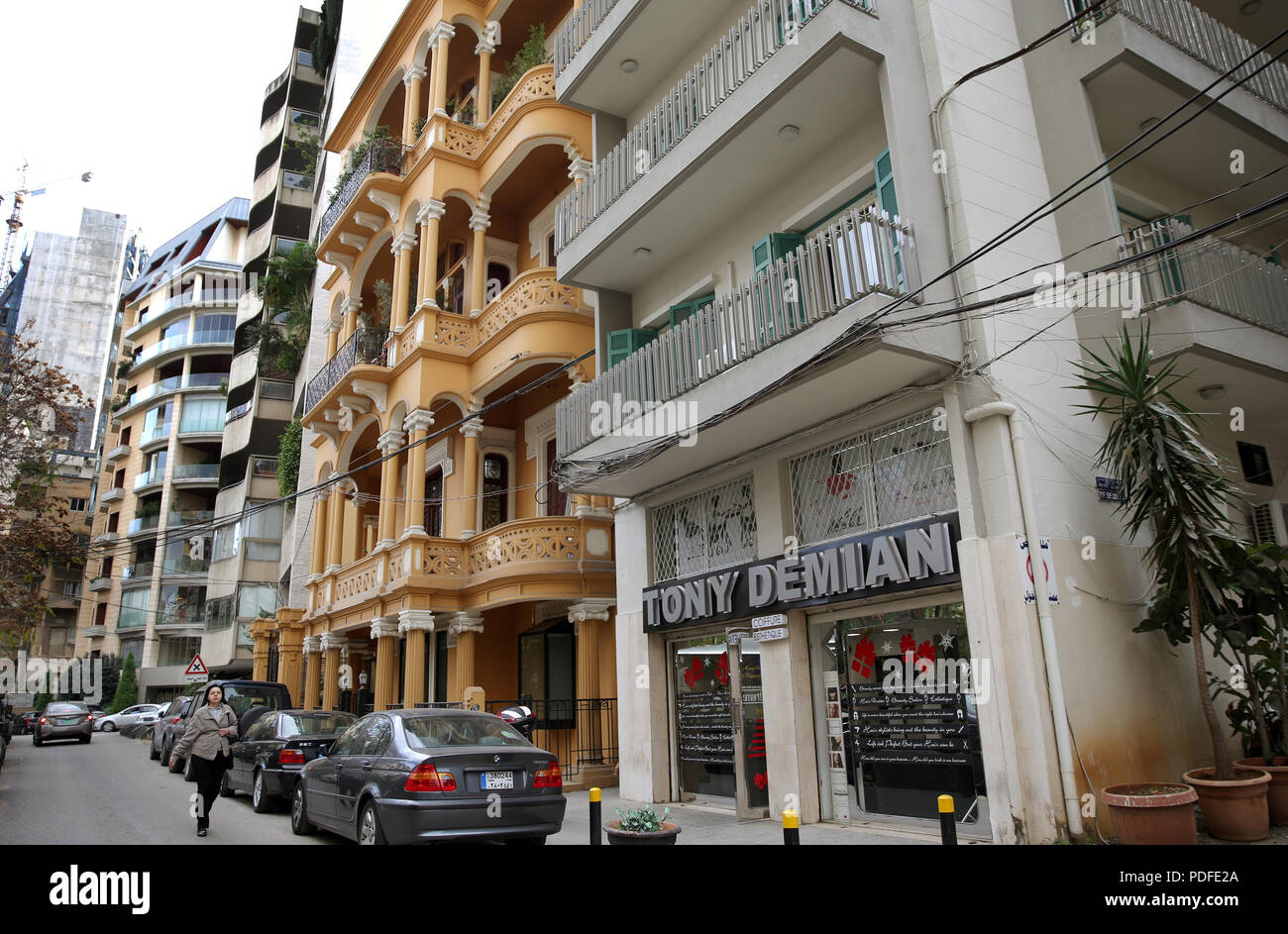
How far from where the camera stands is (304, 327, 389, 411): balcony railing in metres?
21.8

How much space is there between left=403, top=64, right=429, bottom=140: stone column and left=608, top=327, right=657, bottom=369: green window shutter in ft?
32.6

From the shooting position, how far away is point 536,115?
17938 millimetres

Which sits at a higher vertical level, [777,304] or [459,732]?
[777,304]

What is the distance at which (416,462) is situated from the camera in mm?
18781

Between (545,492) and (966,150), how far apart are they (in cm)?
1187

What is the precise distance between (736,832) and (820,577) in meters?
3.17

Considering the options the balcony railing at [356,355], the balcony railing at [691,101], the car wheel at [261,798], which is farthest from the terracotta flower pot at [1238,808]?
the balcony railing at [356,355]

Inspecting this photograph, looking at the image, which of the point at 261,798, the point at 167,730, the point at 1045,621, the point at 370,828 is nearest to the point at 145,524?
the point at 167,730

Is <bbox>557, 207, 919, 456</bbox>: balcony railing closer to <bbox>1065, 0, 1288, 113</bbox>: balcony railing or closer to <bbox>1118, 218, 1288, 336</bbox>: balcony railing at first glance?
<bbox>1118, 218, 1288, 336</bbox>: balcony railing

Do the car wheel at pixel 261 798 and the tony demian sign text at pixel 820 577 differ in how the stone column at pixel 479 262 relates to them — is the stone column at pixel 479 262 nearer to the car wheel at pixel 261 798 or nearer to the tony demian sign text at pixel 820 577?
the tony demian sign text at pixel 820 577

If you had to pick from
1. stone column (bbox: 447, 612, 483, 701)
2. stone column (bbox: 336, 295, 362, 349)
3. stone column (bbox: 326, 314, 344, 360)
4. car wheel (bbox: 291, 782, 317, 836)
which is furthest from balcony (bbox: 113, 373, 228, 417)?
car wheel (bbox: 291, 782, 317, 836)

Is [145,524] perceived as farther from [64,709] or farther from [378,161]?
[378,161]

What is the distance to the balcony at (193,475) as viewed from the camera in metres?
58.2

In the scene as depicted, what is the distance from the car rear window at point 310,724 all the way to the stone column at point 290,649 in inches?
531
